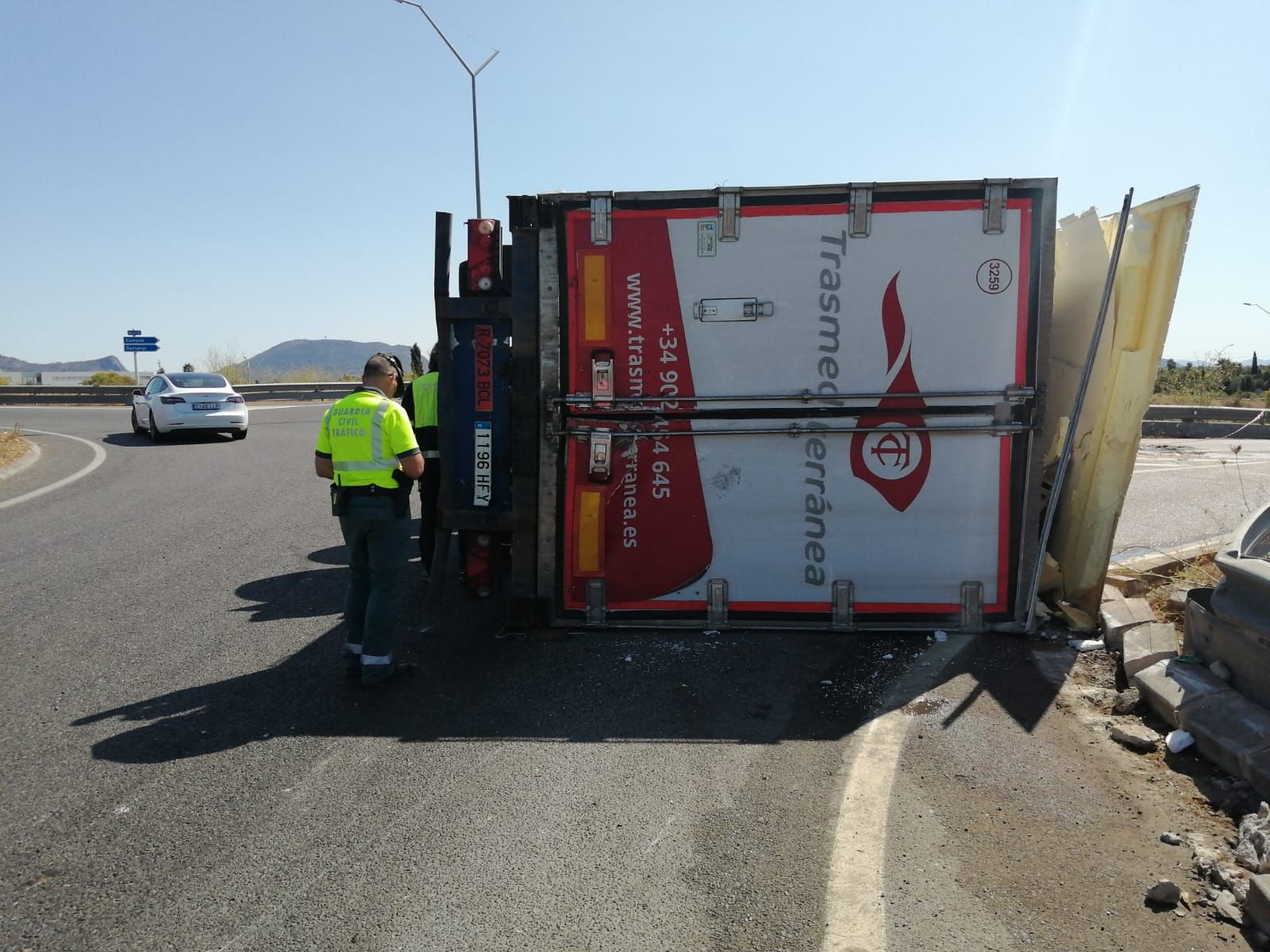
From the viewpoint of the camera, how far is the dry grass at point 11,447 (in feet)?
45.1

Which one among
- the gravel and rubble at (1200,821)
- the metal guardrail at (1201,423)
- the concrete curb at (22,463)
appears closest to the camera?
the gravel and rubble at (1200,821)

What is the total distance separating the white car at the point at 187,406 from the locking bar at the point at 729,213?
50.0 feet

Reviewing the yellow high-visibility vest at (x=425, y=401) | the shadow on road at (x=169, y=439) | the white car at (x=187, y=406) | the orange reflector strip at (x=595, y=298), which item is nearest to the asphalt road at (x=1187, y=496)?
the orange reflector strip at (x=595, y=298)

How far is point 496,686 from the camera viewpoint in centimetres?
506

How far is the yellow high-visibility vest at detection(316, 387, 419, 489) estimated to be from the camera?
504 centimetres

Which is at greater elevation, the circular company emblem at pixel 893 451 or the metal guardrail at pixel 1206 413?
the circular company emblem at pixel 893 451

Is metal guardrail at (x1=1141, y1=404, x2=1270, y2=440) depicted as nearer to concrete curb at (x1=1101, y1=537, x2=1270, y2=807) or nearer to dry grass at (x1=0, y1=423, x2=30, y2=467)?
concrete curb at (x1=1101, y1=537, x2=1270, y2=807)

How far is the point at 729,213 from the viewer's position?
18.6 ft

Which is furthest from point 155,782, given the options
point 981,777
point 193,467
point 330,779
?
point 193,467

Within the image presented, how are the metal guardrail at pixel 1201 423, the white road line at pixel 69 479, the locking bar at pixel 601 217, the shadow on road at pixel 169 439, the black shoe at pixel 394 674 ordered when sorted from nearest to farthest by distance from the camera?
1. the black shoe at pixel 394 674
2. the locking bar at pixel 601 217
3. the white road line at pixel 69 479
4. the shadow on road at pixel 169 439
5. the metal guardrail at pixel 1201 423

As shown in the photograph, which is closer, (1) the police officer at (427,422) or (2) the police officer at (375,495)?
(2) the police officer at (375,495)

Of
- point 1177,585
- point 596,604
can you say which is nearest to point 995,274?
point 1177,585

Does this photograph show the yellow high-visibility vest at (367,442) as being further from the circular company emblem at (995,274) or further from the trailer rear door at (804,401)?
the circular company emblem at (995,274)

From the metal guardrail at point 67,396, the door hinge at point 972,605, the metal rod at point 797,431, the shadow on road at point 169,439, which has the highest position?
the metal rod at point 797,431
